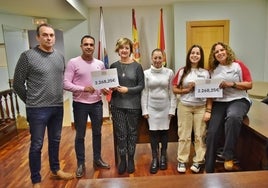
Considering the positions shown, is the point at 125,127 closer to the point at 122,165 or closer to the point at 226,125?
the point at 122,165

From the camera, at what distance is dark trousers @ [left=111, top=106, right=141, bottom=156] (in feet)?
7.88

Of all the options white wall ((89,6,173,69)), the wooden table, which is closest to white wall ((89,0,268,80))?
white wall ((89,6,173,69))

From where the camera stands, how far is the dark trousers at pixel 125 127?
240cm

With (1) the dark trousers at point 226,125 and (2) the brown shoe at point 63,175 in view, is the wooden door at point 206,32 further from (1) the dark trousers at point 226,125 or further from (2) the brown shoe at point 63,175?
(2) the brown shoe at point 63,175

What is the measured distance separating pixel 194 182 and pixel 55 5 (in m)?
2.92

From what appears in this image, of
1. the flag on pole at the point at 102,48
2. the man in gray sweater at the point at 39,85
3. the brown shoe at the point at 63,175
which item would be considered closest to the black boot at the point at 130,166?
the brown shoe at the point at 63,175

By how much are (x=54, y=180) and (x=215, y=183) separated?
6.19 feet

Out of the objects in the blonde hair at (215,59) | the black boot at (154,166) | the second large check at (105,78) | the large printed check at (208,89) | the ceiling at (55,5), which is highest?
the ceiling at (55,5)

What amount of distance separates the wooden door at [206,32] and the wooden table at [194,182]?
331 centimetres

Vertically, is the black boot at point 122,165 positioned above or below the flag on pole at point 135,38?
below

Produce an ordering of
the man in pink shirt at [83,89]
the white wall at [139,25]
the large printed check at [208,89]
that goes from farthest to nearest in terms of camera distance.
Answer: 1. the white wall at [139,25]
2. the man in pink shirt at [83,89]
3. the large printed check at [208,89]

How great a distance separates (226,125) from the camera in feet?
6.87

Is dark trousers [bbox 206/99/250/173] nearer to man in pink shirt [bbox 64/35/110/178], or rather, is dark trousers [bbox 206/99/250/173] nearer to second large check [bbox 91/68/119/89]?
second large check [bbox 91/68/119/89]

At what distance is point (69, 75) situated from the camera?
2.32 m
